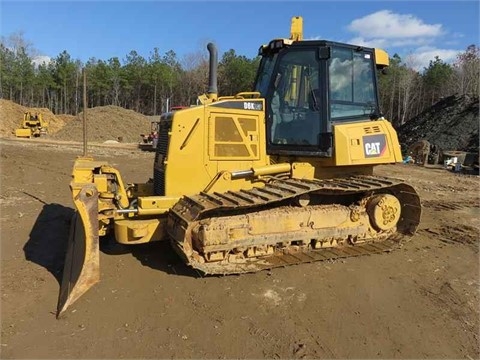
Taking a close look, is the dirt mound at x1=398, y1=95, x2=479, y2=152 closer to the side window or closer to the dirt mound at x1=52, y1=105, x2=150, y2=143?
the side window

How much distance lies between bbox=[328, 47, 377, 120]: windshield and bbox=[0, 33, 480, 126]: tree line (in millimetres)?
41467

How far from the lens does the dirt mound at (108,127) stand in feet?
110

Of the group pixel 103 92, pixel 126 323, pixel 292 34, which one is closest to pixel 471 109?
pixel 292 34

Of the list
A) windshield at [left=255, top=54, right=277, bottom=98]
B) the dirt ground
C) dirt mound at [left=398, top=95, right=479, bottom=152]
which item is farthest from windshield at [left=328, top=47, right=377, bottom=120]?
dirt mound at [left=398, top=95, right=479, bottom=152]

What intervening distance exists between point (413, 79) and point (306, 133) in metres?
46.4

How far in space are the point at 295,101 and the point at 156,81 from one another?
53.9 metres

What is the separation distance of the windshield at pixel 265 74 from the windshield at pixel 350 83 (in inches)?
33.4

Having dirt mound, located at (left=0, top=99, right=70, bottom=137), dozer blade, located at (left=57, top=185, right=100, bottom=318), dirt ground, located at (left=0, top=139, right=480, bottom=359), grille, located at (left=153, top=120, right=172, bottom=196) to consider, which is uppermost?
dirt mound, located at (left=0, top=99, right=70, bottom=137)

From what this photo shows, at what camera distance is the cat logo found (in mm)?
6383

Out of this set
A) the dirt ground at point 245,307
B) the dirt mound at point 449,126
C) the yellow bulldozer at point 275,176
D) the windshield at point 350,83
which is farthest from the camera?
the dirt mound at point 449,126

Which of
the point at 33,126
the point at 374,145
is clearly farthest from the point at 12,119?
the point at 374,145

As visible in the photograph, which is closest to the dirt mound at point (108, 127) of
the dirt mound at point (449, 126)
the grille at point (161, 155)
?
the dirt mound at point (449, 126)

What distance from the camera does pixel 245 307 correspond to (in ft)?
15.4

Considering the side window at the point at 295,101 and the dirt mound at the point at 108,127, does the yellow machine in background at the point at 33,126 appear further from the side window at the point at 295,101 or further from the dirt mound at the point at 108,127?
the side window at the point at 295,101
